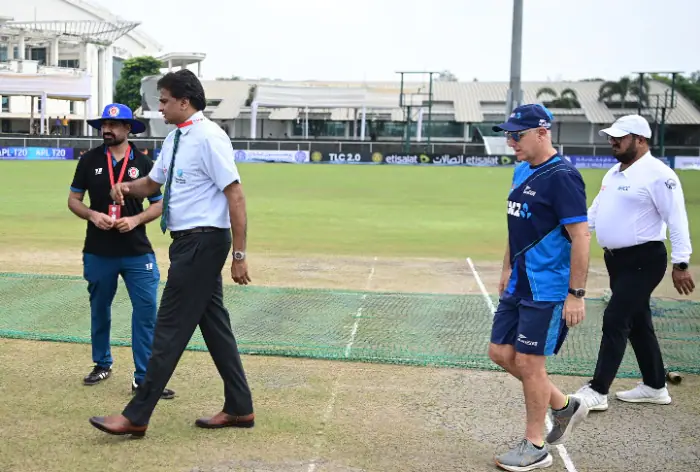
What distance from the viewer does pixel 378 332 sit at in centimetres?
788

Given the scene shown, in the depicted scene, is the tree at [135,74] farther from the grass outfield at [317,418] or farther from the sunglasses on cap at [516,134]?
the sunglasses on cap at [516,134]

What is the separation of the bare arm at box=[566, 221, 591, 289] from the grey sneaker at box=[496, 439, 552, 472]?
3.07ft

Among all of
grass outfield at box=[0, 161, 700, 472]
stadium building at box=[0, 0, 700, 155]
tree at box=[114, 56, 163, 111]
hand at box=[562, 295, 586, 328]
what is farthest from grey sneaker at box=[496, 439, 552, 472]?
tree at box=[114, 56, 163, 111]

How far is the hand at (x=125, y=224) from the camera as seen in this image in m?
5.80

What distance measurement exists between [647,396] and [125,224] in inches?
150

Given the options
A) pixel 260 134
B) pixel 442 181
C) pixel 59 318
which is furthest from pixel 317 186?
pixel 260 134

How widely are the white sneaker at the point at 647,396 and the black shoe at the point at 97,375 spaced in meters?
3.68

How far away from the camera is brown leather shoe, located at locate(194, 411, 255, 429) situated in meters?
5.19

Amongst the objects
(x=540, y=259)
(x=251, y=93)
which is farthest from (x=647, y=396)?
(x=251, y=93)

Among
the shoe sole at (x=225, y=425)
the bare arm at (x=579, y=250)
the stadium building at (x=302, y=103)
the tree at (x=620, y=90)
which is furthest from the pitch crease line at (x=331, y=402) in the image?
the tree at (x=620, y=90)

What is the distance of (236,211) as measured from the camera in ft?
16.2

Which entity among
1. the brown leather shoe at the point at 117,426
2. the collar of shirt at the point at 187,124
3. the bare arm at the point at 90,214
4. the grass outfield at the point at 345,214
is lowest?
the grass outfield at the point at 345,214

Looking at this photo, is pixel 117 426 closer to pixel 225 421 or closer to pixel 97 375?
pixel 225 421

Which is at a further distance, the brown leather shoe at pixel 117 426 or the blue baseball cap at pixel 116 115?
the blue baseball cap at pixel 116 115
